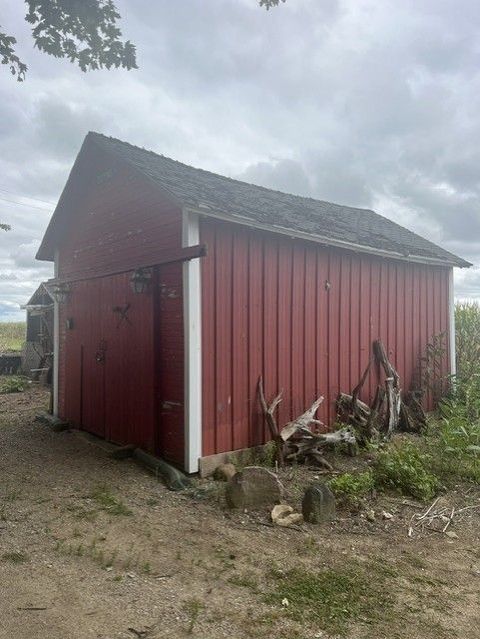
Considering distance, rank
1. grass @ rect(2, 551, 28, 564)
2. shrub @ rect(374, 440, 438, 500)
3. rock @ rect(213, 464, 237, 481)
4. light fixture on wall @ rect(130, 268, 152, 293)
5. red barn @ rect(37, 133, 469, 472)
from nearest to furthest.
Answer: grass @ rect(2, 551, 28, 564) < shrub @ rect(374, 440, 438, 500) < rock @ rect(213, 464, 237, 481) < red barn @ rect(37, 133, 469, 472) < light fixture on wall @ rect(130, 268, 152, 293)

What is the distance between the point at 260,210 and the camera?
6.18 metres

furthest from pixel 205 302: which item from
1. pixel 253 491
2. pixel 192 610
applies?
pixel 192 610

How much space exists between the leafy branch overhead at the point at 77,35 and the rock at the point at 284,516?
472 centimetres

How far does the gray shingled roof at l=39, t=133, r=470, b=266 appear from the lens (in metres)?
5.35

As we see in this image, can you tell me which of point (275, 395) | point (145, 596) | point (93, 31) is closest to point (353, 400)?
point (275, 395)

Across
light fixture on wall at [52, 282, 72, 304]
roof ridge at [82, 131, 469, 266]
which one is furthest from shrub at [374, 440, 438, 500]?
light fixture on wall at [52, 282, 72, 304]

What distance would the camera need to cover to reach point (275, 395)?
19.7 ft

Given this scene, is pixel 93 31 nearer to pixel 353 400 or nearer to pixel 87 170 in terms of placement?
pixel 87 170

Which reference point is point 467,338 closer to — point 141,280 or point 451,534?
point 451,534

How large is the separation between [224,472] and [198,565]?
1891 millimetres

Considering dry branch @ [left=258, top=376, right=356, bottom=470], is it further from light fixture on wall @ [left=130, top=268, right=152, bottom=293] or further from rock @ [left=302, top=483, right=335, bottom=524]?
light fixture on wall @ [left=130, top=268, right=152, bottom=293]

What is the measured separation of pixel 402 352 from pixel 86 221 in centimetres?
593

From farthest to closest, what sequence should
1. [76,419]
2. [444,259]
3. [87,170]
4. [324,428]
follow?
[444,259] → [76,419] → [87,170] → [324,428]

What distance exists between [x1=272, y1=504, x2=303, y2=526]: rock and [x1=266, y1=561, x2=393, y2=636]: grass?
2.53ft
